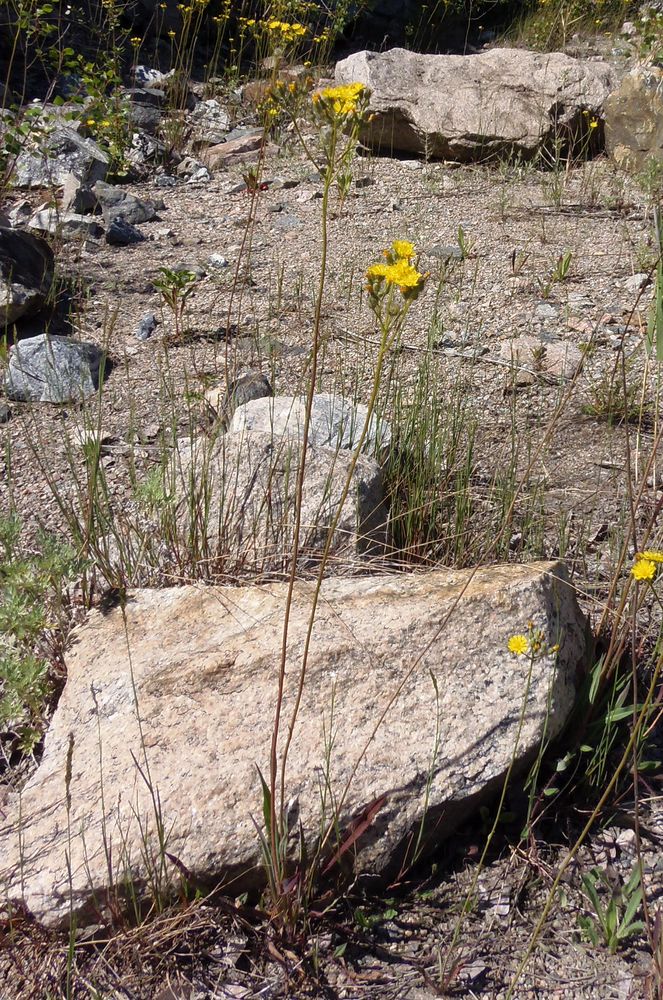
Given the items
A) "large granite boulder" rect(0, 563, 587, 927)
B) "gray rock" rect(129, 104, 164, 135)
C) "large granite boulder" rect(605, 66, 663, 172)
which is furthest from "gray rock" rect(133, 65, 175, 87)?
"large granite boulder" rect(0, 563, 587, 927)

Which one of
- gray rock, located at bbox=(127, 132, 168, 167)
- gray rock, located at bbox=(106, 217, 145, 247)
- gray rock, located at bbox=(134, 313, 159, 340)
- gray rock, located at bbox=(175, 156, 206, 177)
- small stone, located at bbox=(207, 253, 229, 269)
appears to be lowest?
gray rock, located at bbox=(134, 313, 159, 340)

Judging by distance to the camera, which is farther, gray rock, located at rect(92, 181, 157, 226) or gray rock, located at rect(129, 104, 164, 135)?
gray rock, located at rect(129, 104, 164, 135)

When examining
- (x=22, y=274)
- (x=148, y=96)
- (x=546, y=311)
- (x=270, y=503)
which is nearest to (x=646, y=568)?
(x=270, y=503)

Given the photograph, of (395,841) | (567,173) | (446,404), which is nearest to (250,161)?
(567,173)

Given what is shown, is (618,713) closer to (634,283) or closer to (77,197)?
(634,283)

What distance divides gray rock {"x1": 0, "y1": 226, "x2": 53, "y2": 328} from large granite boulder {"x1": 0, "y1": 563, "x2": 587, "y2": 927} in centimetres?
184

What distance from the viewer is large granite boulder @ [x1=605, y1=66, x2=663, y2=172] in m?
4.52

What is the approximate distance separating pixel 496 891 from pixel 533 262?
300 centimetres

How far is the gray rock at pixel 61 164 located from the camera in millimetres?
4512

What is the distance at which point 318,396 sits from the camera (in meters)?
2.59

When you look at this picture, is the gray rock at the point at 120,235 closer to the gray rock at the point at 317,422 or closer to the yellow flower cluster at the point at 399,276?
the gray rock at the point at 317,422

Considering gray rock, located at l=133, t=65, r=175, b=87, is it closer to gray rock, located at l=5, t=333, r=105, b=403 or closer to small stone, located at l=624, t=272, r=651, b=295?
gray rock, located at l=5, t=333, r=105, b=403

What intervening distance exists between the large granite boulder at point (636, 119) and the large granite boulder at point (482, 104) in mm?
151

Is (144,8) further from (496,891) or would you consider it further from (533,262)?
(496,891)
